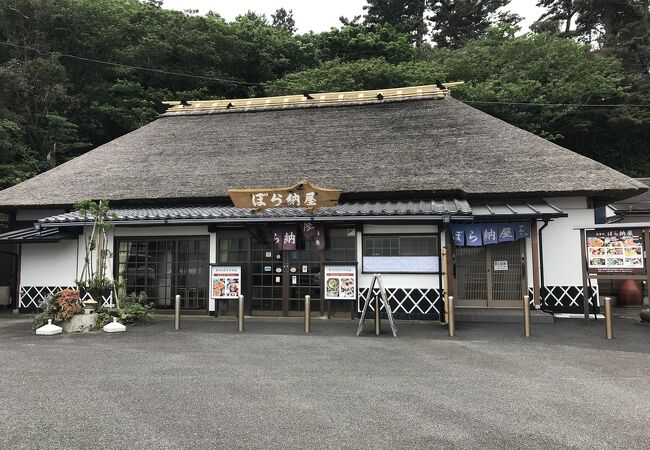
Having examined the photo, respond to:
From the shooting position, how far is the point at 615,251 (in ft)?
28.7

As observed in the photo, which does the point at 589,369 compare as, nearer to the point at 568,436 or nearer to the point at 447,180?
the point at 568,436

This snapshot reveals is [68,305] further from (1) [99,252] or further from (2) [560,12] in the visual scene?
(2) [560,12]

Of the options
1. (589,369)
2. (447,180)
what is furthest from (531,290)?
(589,369)

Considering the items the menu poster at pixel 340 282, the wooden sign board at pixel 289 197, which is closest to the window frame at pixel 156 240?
the wooden sign board at pixel 289 197

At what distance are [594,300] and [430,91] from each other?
8.33 metres

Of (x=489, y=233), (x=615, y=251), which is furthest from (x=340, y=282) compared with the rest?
(x=615, y=251)

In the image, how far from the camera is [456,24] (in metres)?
32.4

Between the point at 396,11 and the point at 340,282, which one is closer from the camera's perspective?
the point at 340,282

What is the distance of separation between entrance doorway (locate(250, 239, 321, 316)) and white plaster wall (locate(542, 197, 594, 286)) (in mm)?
5512

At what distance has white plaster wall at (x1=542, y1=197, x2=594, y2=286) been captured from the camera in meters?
10.0

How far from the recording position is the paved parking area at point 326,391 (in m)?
3.62

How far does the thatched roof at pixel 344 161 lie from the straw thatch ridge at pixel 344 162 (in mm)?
29

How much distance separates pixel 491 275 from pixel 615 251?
261cm

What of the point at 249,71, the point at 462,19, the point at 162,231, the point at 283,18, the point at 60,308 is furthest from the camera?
the point at 283,18
